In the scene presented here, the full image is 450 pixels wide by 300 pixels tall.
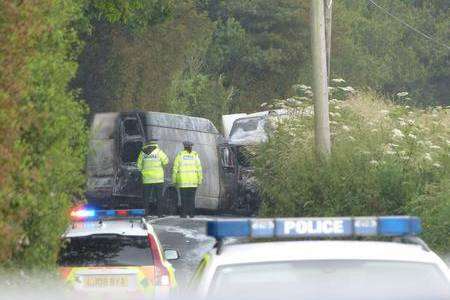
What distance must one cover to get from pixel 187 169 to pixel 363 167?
4.50 metres

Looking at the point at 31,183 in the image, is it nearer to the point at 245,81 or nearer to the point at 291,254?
the point at 291,254

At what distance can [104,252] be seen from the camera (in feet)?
42.4

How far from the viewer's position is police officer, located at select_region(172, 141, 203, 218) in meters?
26.6

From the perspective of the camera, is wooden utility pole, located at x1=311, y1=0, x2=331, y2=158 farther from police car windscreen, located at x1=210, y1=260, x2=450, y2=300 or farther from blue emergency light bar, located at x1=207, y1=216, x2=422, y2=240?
police car windscreen, located at x1=210, y1=260, x2=450, y2=300

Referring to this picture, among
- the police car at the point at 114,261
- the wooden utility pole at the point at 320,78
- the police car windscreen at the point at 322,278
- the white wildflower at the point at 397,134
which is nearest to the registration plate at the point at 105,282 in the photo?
the police car at the point at 114,261

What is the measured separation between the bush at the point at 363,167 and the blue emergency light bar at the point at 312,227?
41.4 ft

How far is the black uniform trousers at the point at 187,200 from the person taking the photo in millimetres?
26891

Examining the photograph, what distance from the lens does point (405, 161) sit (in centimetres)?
2325

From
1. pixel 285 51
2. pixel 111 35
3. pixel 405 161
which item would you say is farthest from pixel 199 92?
pixel 405 161

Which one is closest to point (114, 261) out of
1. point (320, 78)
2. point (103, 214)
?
point (103, 214)

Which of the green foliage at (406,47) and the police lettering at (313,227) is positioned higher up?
the green foliage at (406,47)

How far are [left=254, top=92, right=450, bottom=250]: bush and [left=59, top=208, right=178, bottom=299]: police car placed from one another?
758cm

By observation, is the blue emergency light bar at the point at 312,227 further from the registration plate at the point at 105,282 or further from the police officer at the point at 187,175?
the police officer at the point at 187,175

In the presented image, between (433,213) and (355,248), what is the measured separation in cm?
1402
